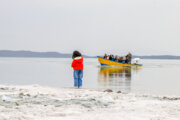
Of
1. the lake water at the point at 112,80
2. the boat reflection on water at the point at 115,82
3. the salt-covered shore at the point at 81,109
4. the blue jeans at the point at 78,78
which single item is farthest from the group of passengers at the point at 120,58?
the salt-covered shore at the point at 81,109

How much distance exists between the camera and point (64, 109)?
6.85 meters

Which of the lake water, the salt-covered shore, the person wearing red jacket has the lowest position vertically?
the lake water

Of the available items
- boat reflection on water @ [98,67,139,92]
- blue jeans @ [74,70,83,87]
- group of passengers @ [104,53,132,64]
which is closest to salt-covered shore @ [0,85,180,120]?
blue jeans @ [74,70,83,87]

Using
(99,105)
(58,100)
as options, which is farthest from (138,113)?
(58,100)

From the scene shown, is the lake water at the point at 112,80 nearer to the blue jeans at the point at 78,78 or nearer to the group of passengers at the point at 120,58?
the blue jeans at the point at 78,78

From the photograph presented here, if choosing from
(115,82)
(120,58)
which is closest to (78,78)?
(115,82)

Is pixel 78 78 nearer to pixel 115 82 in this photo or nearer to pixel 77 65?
pixel 77 65

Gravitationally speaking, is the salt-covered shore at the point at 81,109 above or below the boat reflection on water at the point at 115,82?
above

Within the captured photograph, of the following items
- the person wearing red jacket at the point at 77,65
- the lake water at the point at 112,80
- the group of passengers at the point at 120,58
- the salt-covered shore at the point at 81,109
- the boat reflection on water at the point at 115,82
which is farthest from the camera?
the group of passengers at the point at 120,58

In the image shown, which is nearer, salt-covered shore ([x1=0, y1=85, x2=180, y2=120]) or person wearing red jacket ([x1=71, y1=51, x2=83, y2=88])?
salt-covered shore ([x1=0, y1=85, x2=180, y2=120])

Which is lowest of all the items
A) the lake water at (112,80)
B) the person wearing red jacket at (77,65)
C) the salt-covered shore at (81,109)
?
the lake water at (112,80)

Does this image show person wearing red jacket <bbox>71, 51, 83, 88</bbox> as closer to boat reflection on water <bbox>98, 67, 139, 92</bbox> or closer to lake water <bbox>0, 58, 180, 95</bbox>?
lake water <bbox>0, 58, 180, 95</bbox>

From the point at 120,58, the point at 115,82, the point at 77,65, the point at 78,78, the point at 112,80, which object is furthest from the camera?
the point at 120,58

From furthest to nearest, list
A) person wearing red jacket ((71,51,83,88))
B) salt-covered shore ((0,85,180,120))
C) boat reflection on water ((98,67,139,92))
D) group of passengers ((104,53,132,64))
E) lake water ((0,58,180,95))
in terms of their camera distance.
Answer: group of passengers ((104,53,132,64))
lake water ((0,58,180,95))
boat reflection on water ((98,67,139,92))
person wearing red jacket ((71,51,83,88))
salt-covered shore ((0,85,180,120))
